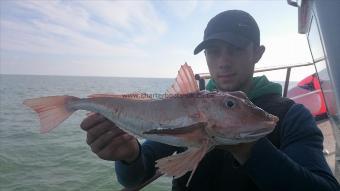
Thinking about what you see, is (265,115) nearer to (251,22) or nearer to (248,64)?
(248,64)

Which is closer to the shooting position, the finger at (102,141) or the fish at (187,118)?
the fish at (187,118)

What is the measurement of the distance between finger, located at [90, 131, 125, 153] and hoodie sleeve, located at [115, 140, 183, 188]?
0.39 meters

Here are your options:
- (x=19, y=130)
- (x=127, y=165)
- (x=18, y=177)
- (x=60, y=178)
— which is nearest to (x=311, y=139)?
(x=127, y=165)

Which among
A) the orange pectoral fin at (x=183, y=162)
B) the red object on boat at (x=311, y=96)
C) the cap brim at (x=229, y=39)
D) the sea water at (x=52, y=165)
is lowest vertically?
the sea water at (x=52, y=165)

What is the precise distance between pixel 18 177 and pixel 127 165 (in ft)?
39.6

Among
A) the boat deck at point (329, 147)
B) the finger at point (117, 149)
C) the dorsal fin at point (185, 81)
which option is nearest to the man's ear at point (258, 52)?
the dorsal fin at point (185, 81)

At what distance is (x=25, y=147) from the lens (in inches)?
712

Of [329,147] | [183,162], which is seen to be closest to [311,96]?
[329,147]

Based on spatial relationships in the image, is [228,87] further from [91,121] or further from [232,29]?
[91,121]

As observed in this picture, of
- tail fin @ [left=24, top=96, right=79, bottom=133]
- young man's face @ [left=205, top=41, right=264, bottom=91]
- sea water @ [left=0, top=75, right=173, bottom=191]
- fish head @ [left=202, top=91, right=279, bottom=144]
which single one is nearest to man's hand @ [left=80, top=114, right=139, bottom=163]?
tail fin @ [left=24, top=96, right=79, bottom=133]

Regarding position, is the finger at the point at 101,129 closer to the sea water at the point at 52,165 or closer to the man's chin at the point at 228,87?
the man's chin at the point at 228,87

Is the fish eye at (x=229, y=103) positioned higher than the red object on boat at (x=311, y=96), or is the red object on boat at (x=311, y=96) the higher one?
the fish eye at (x=229, y=103)

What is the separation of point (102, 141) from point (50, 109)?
24.4 inches

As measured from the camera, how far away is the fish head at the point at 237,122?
2053mm
